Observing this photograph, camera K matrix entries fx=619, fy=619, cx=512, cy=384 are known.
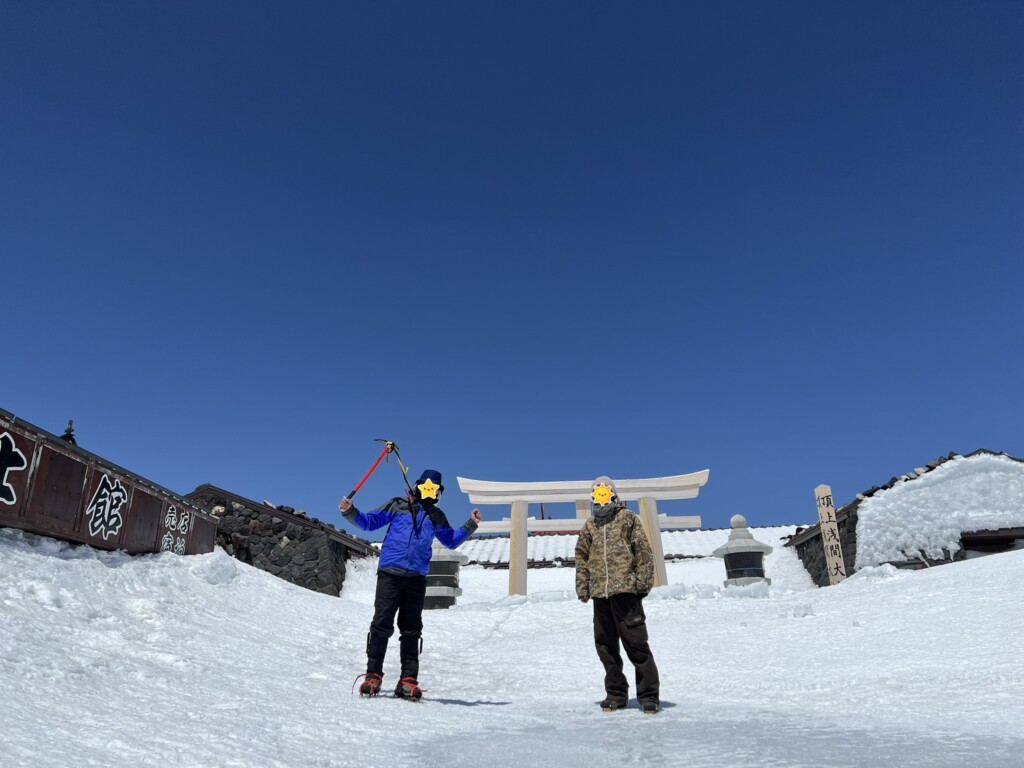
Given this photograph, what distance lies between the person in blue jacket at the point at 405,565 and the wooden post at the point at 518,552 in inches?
383

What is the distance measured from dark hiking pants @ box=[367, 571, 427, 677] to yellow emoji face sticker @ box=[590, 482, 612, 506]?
142 cm

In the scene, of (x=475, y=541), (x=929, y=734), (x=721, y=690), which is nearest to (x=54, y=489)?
(x=721, y=690)

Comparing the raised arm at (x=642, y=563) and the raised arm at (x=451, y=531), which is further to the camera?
the raised arm at (x=451, y=531)

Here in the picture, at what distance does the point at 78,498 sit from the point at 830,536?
13.1 m

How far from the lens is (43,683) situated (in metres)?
3.08

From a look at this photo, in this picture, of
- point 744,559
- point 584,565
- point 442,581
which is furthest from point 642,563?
point 744,559

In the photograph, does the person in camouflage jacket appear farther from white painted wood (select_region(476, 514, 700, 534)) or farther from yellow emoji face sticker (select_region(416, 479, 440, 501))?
white painted wood (select_region(476, 514, 700, 534))

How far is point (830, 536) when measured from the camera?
42.7 ft

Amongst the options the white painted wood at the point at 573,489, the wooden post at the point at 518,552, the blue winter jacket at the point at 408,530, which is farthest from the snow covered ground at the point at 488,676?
the white painted wood at the point at 573,489

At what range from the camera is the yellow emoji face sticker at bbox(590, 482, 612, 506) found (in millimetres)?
4698

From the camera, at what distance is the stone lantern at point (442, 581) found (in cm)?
1209

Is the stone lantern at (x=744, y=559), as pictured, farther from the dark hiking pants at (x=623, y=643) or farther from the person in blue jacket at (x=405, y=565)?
the person in blue jacket at (x=405, y=565)

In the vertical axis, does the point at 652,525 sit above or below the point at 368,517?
above

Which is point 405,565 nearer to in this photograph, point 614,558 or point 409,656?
point 409,656
